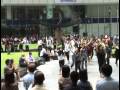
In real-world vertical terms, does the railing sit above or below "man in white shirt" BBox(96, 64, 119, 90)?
above

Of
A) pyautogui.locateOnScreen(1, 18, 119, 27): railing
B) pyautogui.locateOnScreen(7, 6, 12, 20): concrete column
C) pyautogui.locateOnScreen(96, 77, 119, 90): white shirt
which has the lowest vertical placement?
pyautogui.locateOnScreen(96, 77, 119, 90): white shirt

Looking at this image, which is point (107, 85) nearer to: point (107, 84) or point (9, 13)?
point (107, 84)

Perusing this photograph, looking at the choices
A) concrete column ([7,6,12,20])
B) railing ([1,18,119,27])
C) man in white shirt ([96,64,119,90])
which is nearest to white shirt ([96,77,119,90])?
man in white shirt ([96,64,119,90])

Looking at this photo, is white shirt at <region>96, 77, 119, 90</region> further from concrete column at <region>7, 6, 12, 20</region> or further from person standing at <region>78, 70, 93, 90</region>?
concrete column at <region>7, 6, 12, 20</region>

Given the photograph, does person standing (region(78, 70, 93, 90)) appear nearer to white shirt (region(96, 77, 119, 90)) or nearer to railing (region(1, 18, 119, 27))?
white shirt (region(96, 77, 119, 90))

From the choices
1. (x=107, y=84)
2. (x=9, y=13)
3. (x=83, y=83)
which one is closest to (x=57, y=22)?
(x=9, y=13)

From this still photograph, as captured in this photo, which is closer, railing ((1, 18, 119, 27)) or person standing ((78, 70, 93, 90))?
person standing ((78, 70, 93, 90))

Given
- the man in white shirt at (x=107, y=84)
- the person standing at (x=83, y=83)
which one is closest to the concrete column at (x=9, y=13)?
the person standing at (x=83, y=83)

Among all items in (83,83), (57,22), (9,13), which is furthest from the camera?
(9,13)

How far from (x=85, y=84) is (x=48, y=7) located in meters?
Answer: 94.2

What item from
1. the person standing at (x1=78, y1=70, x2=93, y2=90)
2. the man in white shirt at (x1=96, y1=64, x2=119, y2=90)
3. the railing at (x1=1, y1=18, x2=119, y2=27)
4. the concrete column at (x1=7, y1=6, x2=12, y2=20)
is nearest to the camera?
the man in white shirt at (x1=96, y1=64, x2=119, y2=90)

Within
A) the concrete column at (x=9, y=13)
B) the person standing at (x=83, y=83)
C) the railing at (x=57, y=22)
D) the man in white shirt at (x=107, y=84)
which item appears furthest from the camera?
the concrete column at (x=9, y=13)

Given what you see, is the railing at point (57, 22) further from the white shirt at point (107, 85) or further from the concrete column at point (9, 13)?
the white shirt at point (107, 85)

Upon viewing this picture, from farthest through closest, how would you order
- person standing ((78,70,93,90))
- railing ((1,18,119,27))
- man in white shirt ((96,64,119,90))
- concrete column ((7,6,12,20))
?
concrete column ((7,6,12,20)), railing ((1,18,119,27)), person standing ((78,70,93,90)), man in white shirt ((96,64,119,90))
